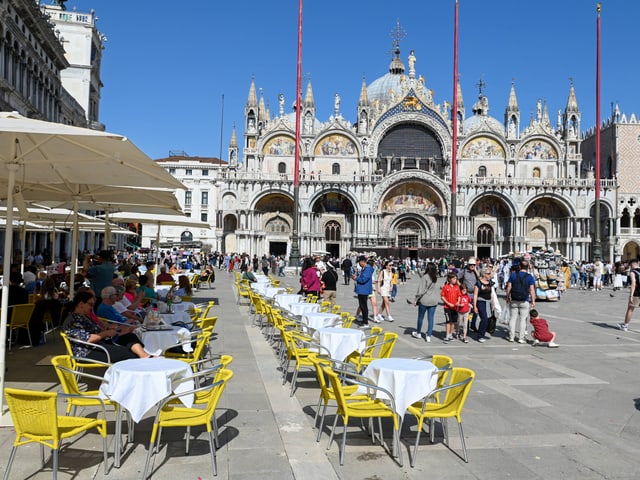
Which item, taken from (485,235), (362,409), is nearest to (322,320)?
(362,409)

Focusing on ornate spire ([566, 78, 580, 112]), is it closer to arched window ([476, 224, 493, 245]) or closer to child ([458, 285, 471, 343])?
arched window ([476, 224, 493, 245])

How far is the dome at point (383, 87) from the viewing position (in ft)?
185

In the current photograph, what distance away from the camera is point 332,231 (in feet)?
159

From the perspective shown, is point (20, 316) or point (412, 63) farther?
point (412, 63)

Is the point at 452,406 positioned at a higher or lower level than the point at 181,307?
lower

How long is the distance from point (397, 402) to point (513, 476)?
3.43ft

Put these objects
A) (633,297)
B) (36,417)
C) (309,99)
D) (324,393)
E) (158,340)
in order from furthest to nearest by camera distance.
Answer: (309,99) → (633,297) → (158,340) → (324,393) → (36,417)

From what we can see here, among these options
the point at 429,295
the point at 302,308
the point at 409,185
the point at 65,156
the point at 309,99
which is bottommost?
the point at 302,308

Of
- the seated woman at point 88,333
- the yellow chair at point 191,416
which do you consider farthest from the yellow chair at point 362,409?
the seated woman at point 88,333

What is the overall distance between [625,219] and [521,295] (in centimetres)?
4665

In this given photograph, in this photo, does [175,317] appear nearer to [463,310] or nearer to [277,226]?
[463,310]

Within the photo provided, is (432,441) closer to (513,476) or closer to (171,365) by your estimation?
(513,476)

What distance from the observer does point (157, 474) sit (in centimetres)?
428

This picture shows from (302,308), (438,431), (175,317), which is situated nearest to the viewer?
(438,431)
